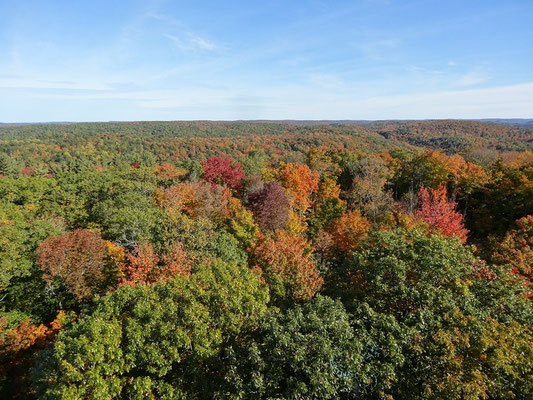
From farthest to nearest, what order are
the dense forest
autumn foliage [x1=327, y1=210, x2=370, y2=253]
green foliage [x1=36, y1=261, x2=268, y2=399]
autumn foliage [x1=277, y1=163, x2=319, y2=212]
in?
autumn foliage [x1=277, y1=163, x2=319, y2=212] < autumn foliage [x1=327, y1=210, x2=370, y2=253] < green foliage [x1=36, y1=261, x2=268, y2=399] < the dense forest

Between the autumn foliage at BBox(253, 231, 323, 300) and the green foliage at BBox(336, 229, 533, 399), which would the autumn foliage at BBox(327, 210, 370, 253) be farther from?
the green foliage at BBox(336, 229, 533, 399)

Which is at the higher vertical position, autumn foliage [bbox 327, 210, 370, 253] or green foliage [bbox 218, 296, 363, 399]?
green foliage [bbox 218, 296, 363, 399]

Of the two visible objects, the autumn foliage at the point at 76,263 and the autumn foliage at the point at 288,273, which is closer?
the autumn foliage at the point at 288,273

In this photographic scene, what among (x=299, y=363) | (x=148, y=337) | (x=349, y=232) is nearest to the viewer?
(x=299, y=363)

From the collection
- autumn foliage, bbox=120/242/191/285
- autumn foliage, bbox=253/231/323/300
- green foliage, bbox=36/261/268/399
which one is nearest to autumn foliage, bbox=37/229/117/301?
autumn foliage, bbox=120/242/191/285

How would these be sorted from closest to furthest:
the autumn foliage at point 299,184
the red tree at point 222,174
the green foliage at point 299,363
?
the green foliage at point 299,363
the autumn foliage at point 299,184
the red tree at point 222,174

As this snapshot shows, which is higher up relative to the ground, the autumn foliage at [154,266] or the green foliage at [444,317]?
the green foliage at [444,317]

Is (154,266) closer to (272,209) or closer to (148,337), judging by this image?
(148,337)

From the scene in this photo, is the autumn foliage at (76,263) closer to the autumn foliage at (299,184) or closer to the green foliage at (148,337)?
the green foliage at (148,337)

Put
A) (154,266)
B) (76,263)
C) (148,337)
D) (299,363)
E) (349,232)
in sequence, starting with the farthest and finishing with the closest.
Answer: (349,232) < (76,263) < (154,266) < (148,337) < (299,363)

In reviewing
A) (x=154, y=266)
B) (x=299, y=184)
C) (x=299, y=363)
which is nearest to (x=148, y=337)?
(x=299, y=363)

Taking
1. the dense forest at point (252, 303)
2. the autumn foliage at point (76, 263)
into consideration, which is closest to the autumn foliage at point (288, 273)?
the dense forest at point (252, 303)

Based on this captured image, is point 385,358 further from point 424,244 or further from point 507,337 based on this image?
point 424,244
